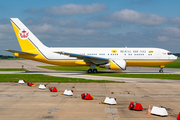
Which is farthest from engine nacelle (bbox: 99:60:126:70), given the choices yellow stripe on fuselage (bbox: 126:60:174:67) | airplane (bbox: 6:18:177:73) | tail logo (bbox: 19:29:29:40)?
tail logo (bbox: 19:29:29:40)

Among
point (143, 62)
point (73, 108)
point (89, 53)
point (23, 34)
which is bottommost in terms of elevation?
point (73, 108)

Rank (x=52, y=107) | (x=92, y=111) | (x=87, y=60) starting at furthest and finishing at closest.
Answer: (x=87, y=60), (x=52, y=107), (x=92, y=111)

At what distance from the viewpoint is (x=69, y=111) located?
1030 cm

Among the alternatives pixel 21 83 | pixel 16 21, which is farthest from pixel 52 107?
pixel 16 21

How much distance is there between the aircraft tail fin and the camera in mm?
34969

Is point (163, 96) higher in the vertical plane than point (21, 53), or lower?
lower

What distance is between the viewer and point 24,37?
35031 millimetres

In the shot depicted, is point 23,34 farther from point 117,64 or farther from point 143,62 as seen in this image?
point 143,62

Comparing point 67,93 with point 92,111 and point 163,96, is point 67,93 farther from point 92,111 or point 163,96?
point 163,96

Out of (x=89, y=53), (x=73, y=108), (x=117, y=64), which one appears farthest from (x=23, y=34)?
(x=73, y=108)

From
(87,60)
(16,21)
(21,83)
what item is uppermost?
(16,21)

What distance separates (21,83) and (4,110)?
35.3 ft

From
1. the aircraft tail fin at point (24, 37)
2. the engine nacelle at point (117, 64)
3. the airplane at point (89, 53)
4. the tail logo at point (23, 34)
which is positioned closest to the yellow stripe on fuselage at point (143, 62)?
the airplane at point (89, 53)

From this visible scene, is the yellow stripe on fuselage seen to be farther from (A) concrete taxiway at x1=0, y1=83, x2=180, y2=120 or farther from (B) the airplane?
(A) concrete taxiway at x1=0, y1=83, x2=180, y2=120
